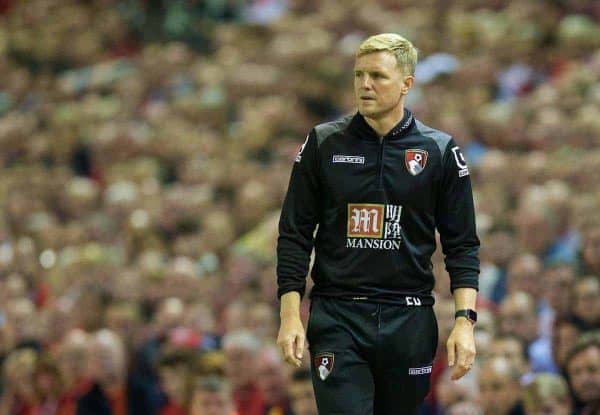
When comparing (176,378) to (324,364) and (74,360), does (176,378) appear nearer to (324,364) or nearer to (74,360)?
(74,360)

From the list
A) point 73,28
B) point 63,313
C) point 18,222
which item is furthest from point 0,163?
point 63,313

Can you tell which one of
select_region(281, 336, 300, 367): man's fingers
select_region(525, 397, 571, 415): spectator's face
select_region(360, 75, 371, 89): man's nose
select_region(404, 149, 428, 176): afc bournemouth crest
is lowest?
select_region(525, 397, 571, 415): spectator's face

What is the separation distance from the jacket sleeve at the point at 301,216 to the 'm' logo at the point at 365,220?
0.16 m

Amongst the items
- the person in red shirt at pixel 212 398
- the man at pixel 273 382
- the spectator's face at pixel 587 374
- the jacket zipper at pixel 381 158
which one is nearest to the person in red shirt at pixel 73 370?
the man at pixel 273 382

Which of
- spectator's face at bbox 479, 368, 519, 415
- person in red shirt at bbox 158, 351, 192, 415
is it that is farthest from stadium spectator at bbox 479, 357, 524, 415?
person in red shirt at bbox 158, 351, 192, 415

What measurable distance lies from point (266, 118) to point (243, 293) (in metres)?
2.66

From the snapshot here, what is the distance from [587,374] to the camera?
23.2 ft

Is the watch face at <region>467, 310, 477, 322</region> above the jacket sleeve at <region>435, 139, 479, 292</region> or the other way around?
the other way around

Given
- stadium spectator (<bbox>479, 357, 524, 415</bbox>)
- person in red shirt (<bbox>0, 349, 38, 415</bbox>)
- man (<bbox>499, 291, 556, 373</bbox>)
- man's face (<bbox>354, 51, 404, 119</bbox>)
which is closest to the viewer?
man's face (<bbox>354, 51, 404, 119</bbox>)

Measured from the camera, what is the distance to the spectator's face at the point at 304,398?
7.66 metres

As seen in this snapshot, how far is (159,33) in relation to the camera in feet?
52.1

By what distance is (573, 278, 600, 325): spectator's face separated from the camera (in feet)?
24.9

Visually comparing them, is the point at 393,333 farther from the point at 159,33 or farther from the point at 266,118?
the point at 159,33

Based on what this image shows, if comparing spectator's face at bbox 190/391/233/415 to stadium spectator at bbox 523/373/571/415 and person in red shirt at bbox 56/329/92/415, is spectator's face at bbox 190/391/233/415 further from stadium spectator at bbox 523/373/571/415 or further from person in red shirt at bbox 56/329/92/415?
person in red shirt at bbox 56/329/92/415
